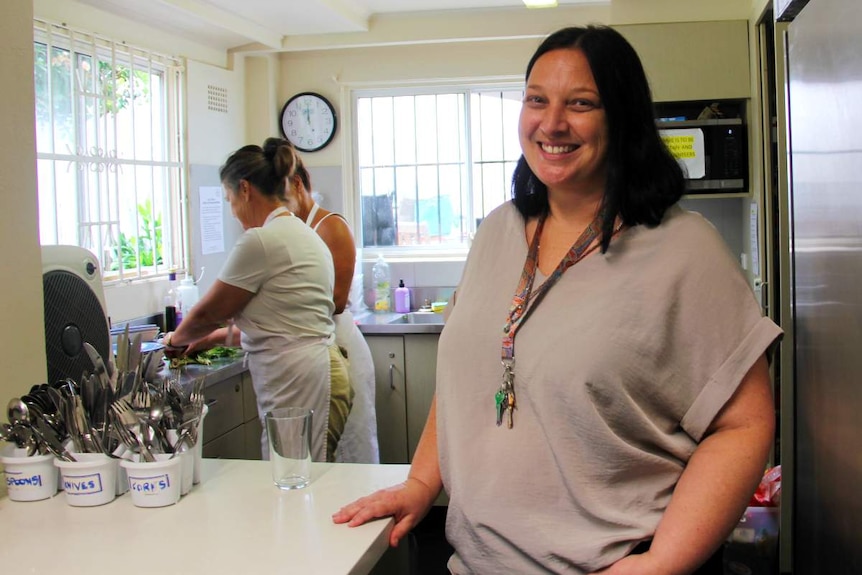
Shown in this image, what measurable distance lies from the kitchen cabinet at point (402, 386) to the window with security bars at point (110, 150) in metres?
1.10

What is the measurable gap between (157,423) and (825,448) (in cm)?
121

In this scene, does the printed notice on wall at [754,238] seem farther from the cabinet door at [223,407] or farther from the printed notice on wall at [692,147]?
the cabinet door at [223,407]

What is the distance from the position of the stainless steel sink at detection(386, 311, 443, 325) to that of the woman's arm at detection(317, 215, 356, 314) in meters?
0.93

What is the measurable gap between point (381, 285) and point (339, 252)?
1292mm

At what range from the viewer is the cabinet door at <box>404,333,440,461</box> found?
3.86 metres

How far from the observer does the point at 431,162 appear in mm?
4684

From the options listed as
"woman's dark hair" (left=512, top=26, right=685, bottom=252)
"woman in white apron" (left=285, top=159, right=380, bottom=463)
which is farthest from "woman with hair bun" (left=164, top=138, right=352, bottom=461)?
"woman's dark hair" (left=512, top=26, right=685, bottom=252)

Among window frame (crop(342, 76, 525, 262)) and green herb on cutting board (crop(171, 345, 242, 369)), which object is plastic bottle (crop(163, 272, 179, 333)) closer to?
green herb on cutting board (crop(171, 345, 242, 369))

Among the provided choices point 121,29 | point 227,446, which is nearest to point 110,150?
point 121,29

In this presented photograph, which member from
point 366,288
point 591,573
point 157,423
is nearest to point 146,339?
point 366,288

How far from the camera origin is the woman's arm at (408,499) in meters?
1.31

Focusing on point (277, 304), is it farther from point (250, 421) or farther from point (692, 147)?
point (692, 147)

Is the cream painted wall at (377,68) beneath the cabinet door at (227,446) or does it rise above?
above

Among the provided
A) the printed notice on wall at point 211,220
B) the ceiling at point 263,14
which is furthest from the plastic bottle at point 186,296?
the ceiling at point 263,14
